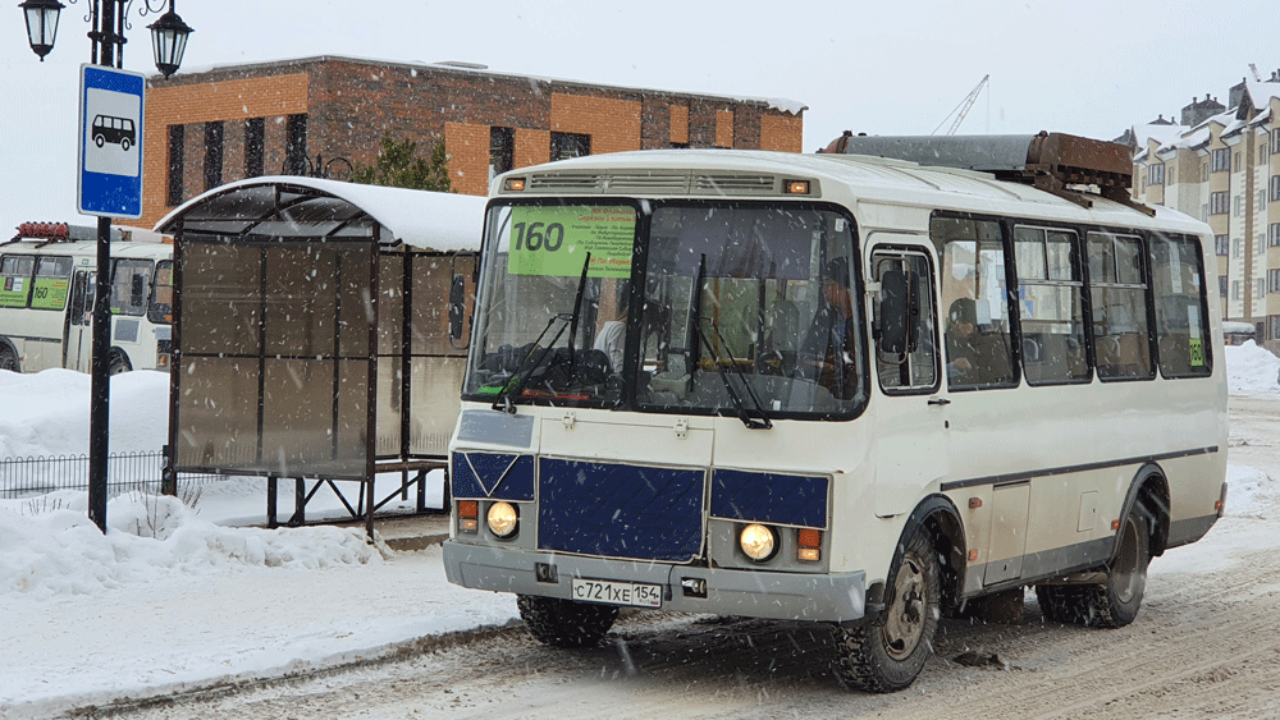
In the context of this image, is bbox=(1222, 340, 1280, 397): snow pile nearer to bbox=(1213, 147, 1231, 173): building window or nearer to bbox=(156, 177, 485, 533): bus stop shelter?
bbox=(156, 177, 485, 533): bus stop shelter

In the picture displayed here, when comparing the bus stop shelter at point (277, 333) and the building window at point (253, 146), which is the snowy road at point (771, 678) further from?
the building window at point (253, 146)

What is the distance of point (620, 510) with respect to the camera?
8281mm

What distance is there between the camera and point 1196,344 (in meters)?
12.4

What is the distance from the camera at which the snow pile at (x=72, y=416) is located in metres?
17.3

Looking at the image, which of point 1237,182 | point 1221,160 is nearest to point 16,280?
point 1237,182

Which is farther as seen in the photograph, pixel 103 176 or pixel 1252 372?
pixel 1252 372

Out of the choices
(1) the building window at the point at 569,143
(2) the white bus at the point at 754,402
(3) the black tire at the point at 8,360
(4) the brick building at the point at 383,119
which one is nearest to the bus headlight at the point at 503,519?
(2) the white bus at the point at 754,402

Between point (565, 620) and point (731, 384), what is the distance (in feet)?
7.11

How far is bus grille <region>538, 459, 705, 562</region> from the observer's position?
812 cm

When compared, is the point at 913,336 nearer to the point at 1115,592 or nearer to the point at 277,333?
the point at 1115,592

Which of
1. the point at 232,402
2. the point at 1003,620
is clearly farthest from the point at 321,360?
the point at 1003,620

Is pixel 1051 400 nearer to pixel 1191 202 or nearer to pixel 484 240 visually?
pixel 484 240

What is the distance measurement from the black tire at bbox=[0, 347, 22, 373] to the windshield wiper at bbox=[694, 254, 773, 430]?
27361mm

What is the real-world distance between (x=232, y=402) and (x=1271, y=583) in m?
9.18
